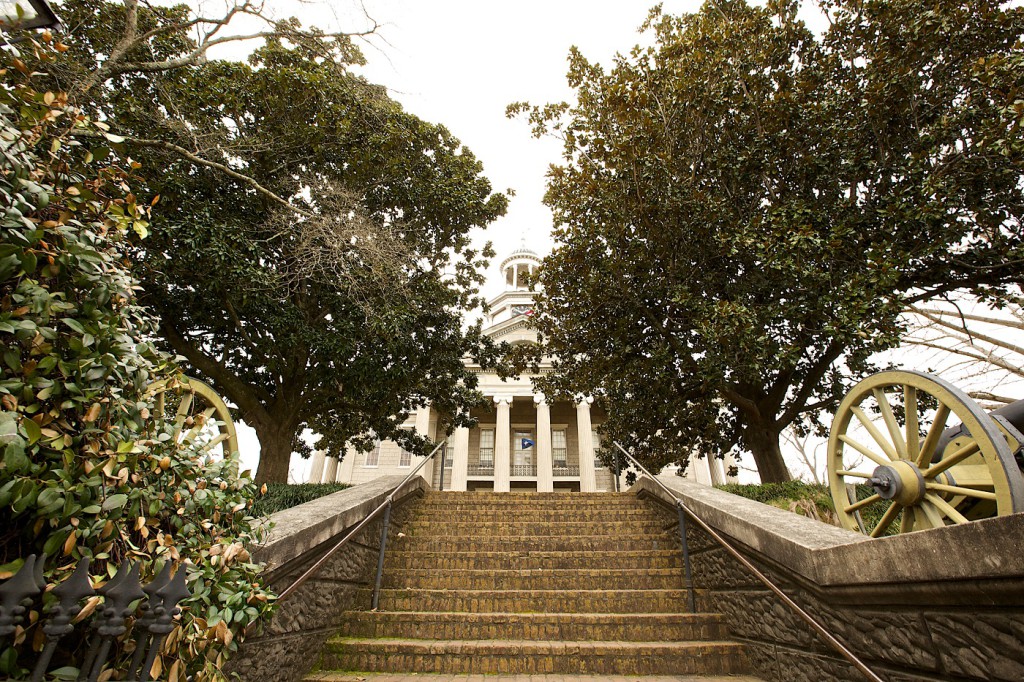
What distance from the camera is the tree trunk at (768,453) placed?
9.38 metres

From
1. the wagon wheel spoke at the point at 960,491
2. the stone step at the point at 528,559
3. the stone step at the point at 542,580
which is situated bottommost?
the stone step at the point at 542,580

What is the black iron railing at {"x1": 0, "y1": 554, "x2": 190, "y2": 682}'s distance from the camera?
126cm

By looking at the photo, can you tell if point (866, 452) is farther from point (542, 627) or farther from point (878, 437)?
point (542, 627)

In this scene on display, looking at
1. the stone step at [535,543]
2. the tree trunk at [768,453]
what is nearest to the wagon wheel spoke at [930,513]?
the stone step at [535,543]

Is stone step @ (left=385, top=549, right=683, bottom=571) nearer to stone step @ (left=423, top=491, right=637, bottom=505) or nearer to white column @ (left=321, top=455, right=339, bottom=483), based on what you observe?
stone step @ (left=423, top=491, right=637, bottom=505)

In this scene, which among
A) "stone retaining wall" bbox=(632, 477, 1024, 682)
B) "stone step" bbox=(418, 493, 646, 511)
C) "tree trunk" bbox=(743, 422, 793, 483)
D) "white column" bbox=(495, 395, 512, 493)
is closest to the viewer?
"stone retaining wall" bbox=(632, 477, 1024, 682)

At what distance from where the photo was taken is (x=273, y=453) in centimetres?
928

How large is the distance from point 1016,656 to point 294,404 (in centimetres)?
1022

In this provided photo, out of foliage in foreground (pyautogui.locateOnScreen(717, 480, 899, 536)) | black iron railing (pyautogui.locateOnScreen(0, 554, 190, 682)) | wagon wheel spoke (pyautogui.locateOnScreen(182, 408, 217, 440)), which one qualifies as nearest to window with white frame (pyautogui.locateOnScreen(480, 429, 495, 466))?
foliage in foreground (pyautogui.locateOnScreen(717, 480, 899, 536))

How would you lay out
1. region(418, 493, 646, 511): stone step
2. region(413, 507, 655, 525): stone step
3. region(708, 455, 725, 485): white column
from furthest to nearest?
region(708, 455, 725, 485): white column
region(418, 493, 646, 511): stone step
region(413, 507, 655, 525): stone step

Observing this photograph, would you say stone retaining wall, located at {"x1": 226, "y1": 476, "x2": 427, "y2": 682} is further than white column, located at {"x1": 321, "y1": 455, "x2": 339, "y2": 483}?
No

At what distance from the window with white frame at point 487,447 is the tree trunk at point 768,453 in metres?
18.4

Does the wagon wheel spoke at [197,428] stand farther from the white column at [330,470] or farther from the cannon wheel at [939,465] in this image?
the white column at [330,470]

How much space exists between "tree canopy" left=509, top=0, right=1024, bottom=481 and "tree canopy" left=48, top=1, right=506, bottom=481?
3.05 m
